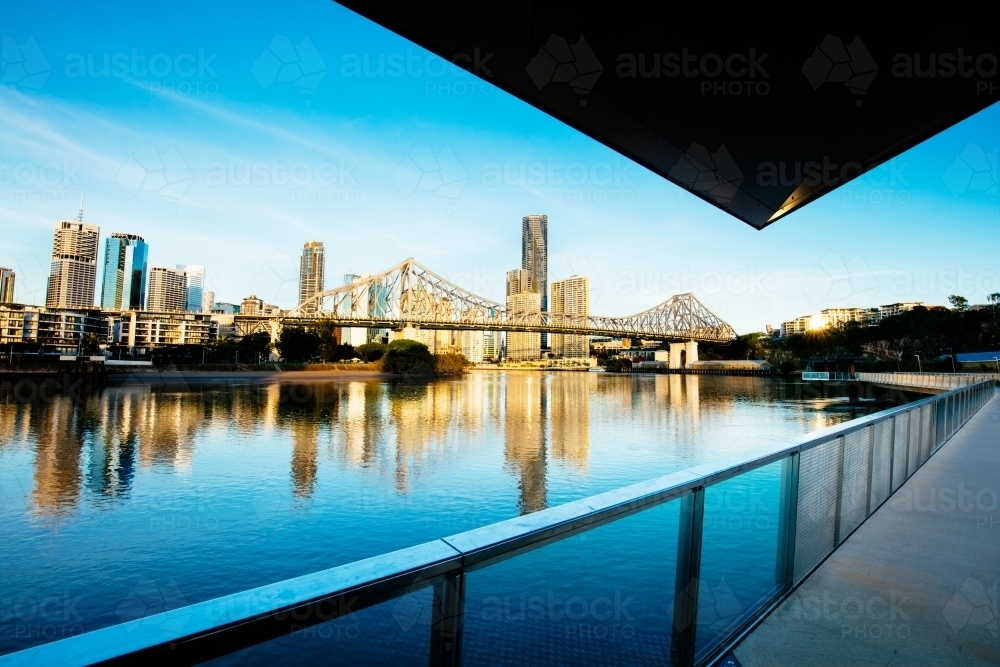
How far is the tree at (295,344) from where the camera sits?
205 ft

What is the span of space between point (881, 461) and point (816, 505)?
1825 millimetres

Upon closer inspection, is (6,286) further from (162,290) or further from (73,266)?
(162,290)

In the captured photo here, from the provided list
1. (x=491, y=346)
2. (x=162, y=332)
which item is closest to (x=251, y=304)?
(x=162, y=332)

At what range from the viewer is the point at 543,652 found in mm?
2404

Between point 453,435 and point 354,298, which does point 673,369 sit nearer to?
point 354,298

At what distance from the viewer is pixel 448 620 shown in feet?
4.20

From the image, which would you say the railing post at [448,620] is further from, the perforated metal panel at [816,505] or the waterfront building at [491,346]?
the waterfront building at [491,346]

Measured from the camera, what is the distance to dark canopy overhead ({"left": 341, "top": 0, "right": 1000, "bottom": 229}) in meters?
1.83

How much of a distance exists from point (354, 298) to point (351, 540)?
69.1 meters

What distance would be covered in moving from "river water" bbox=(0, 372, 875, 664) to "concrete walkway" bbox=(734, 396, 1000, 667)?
312 millimetres

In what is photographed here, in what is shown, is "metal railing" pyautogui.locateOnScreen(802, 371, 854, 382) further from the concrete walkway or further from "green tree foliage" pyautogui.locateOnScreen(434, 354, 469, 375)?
the concrete walkway

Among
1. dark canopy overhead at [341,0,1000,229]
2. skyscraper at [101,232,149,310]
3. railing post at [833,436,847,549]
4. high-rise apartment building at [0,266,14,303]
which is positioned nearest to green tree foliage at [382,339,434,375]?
railing post at [833,436,847,549]

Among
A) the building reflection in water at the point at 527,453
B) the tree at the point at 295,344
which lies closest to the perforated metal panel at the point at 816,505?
the building reflection in water at the point at 527,453

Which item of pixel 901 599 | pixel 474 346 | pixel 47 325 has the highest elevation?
pixel 474 346
